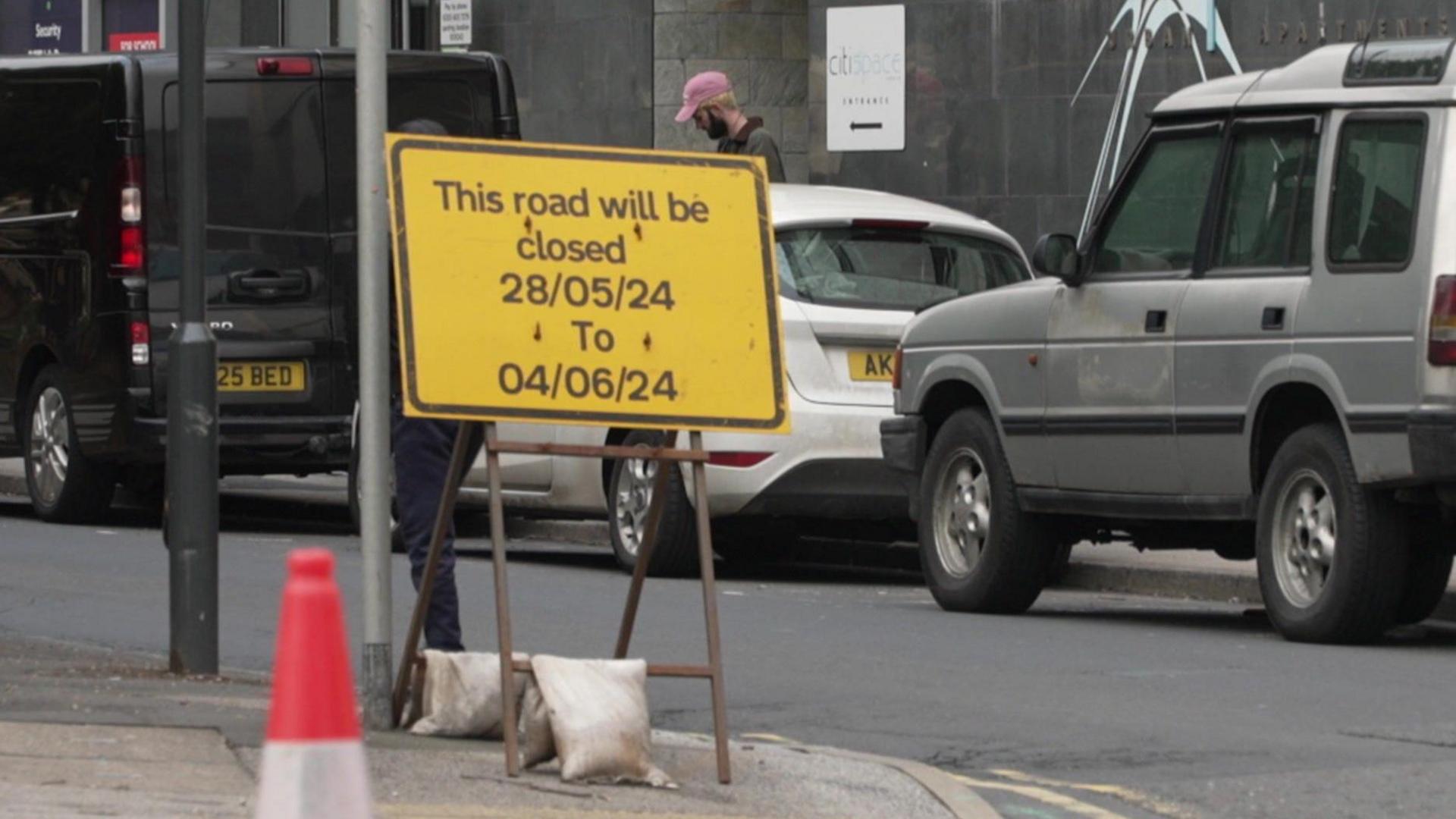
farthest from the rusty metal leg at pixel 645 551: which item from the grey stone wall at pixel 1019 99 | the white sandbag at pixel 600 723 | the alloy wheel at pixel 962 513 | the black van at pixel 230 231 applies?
the grey stone wall at pixel 1019 99

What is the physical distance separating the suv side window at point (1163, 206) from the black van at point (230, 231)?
5255 mm

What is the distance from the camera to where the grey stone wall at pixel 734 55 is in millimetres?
24891

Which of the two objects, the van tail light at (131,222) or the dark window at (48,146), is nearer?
the van tail light at (131,222)

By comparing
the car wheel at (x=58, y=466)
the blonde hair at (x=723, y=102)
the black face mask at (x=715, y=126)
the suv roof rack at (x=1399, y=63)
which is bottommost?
the car wheel at (x=58, y=466)

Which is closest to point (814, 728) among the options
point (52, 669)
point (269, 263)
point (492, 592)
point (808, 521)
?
point (52, 669)

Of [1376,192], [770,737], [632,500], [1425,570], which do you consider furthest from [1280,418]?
[632,500]

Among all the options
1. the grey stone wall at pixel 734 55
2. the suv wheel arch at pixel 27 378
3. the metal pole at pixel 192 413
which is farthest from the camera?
the grey stone wall at pixel 734 55

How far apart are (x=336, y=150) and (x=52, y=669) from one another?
7268mm

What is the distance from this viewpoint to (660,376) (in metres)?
7.53

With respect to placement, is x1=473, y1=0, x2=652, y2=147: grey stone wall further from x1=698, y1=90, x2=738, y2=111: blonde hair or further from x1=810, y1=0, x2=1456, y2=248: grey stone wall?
x1=698, y1=90, x2=738, y2=111: blonde hair

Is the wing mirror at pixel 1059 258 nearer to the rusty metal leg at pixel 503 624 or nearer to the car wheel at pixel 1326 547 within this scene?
the car wheel at pixel 1326 547

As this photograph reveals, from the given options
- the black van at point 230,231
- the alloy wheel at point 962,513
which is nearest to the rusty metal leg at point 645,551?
the alloy wheel at point 962,513

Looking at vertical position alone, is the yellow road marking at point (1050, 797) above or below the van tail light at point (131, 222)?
below

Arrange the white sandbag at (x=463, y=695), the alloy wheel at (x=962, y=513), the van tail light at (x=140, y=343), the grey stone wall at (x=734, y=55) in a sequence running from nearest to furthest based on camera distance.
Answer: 1. the white sandbag at (x=463, y=695)
2. the alloy wheel at (x=962, y=513)
3. the van tail light at (x=140, y=343)
4. the grey stone wall at (x=734, y=55)
